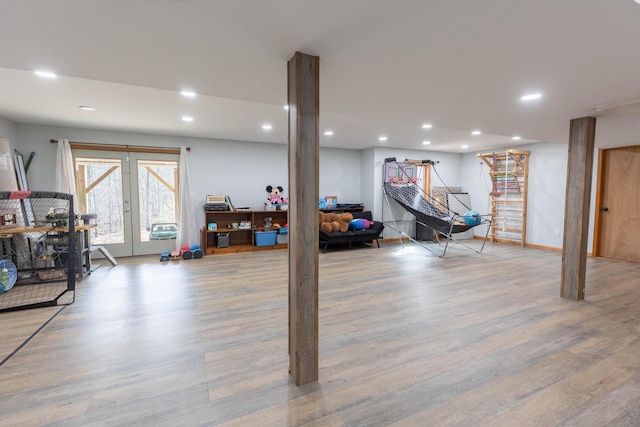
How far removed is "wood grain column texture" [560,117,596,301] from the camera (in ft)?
10.5

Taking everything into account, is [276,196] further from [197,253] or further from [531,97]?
[531,97]

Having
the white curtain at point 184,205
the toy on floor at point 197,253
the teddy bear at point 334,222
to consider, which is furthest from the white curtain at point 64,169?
the teddy bear at point 334,222

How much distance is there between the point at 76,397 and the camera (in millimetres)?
1722

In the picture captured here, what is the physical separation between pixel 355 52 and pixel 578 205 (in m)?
3.11

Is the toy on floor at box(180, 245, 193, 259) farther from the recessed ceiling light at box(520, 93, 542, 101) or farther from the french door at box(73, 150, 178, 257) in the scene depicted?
the recessed ceiling light at box(520, 93, 542, 101)

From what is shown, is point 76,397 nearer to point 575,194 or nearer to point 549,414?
point 549,414

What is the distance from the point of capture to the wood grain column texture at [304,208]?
69.0 inches

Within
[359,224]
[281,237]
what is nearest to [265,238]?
[281,237]

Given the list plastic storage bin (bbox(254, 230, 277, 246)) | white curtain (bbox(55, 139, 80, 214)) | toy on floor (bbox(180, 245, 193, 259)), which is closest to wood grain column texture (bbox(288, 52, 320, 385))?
toy on floor (bbox(180, 245, 193, 259))

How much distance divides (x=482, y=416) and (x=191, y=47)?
2.65 meters

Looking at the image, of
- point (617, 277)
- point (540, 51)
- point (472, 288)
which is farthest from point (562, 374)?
point (617, 277)

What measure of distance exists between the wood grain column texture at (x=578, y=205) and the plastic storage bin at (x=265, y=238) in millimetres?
4828

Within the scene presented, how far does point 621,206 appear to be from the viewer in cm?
538

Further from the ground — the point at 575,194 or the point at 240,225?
the point at 575,194
